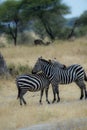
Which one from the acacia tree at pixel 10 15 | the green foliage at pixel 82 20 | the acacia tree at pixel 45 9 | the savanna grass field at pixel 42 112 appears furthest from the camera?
the green foliage at pixel 82 20

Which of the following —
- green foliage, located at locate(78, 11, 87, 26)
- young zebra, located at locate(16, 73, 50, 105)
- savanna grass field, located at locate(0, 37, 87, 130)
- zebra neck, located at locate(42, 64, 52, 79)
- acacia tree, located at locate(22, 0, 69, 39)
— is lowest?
savanna grass field, located at locate(0, 37, 87, 130)

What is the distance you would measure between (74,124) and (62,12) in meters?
Answer: 53.1

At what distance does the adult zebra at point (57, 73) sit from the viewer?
18.1 meters

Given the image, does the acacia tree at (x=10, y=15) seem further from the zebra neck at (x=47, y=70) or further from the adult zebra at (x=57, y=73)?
the zebra neck at (x=47, y=70)

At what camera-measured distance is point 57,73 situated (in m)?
18.3

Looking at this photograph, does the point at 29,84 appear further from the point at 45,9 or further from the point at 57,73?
the point at 45,9

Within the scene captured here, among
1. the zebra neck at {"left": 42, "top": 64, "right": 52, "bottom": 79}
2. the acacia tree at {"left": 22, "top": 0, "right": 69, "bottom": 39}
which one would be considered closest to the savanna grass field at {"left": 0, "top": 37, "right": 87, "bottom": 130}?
the zebra neck at {"left": 42, "top": 64, "right": 52, "bottom": 79}

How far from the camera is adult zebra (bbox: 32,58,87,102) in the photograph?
712 inches

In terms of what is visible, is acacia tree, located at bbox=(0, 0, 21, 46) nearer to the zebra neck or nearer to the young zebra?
the zebra neck

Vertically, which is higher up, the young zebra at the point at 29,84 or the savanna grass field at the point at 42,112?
the young zebra at the point at 29,84

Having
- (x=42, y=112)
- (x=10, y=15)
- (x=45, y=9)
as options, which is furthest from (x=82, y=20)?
(x=42, y=112)

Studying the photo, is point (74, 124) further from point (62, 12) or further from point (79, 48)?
point (62, 12)

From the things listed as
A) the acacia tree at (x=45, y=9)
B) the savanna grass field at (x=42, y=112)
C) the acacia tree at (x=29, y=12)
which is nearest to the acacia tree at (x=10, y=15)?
the acacia tree at (x=29, y=12)

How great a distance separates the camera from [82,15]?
67812 millimetres
